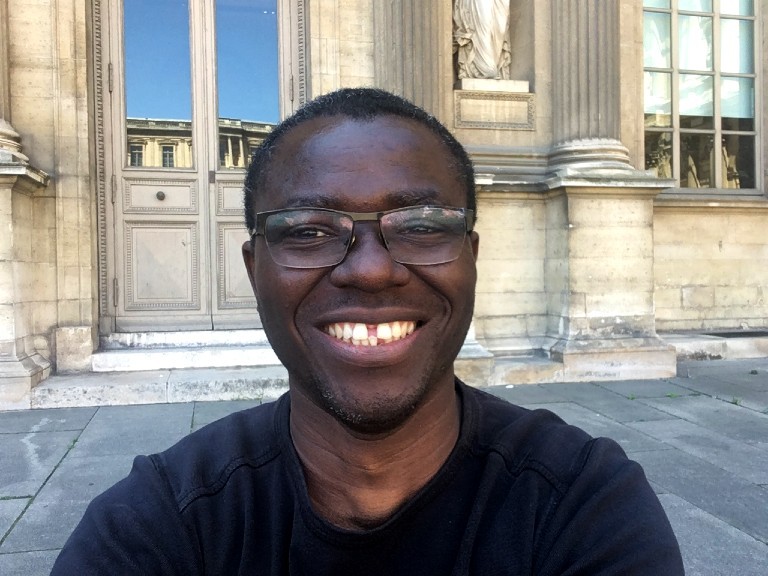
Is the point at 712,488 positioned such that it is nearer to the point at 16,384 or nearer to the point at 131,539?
the point at 131,539

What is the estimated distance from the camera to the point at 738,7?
29.0 ft

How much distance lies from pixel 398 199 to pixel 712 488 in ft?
10.6

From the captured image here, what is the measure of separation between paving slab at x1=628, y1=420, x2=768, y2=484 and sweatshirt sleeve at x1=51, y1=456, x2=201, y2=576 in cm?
365

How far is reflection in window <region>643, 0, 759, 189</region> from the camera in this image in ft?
28.2

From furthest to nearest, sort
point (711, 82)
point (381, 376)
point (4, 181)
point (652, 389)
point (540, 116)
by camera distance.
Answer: point (711, 82) → point (540, 116) → point (652, 389) → point (4, 181) → point (381, 376)

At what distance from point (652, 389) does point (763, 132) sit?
4.74 m

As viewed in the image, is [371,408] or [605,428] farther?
[605,428]

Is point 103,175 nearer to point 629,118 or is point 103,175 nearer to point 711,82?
point 629,118

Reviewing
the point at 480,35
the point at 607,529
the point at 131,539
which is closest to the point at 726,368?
the point at 480,35

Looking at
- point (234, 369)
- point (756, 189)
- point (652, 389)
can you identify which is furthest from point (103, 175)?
point (756, 189)

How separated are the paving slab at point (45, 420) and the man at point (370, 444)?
4234 mm

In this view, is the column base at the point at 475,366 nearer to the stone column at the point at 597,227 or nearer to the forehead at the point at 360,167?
the stone column at the point at 597,227

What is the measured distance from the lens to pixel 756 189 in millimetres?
8859

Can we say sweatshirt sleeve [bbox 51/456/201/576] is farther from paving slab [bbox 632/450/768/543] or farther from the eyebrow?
paving slab [bbox 632/450/768/543]
